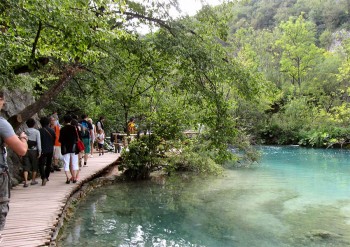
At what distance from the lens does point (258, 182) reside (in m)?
14.0

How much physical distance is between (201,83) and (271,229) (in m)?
3.88

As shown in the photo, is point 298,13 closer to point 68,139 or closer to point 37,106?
point 68,139

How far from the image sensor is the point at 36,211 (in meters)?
6.73

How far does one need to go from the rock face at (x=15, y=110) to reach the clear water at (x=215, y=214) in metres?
1.91

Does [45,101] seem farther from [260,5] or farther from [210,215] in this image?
[260,5]

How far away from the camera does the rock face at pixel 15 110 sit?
907 centimetres

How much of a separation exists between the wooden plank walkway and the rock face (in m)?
0.44

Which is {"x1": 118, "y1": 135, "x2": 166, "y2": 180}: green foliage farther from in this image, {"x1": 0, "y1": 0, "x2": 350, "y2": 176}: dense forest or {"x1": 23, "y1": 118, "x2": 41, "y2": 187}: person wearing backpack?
{"x1": 23, "y1": 118, "x2": 41, "y2": 187}: person wearing backpack

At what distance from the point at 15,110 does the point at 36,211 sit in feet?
15.1

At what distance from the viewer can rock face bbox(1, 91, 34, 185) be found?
9.07 m

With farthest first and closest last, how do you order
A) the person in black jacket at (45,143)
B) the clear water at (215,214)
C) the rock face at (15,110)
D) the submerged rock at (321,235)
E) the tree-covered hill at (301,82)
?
the tree-covered hill at (301,82) → the rock face at (15,110) → the person in black jacket at (45,143) → the submerged rock at (321,235) → the clear water at (215,214)

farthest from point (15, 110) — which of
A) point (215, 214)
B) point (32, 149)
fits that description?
point (215, 214)

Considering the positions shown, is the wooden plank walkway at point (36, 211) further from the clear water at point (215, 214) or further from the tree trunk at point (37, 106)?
the tree trunk at point (37, 106)

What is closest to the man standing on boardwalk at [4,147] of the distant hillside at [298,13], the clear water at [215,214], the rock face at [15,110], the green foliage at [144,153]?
the clear water at [215,214]
